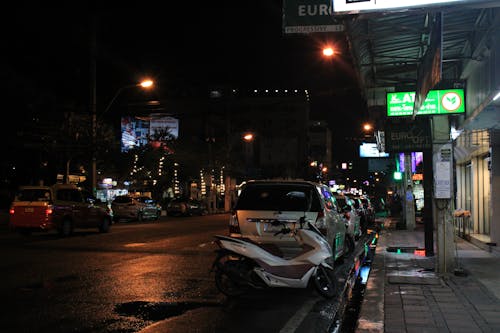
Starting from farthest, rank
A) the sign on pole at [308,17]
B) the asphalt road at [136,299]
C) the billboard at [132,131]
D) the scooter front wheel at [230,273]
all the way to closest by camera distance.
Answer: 1. the billboard at [132,131]
2. the sign on pole at [308,17]
3. the scooter front wheel at [230,273]
4. the asphalt road at [136,299]

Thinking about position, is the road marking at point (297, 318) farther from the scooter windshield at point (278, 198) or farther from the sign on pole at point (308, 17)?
the sign on pole at point (308, 17)

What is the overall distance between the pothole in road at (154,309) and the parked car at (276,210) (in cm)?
180

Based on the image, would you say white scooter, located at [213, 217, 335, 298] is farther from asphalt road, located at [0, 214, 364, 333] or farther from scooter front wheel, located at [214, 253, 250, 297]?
asphalt road, located at [0, 214, 364, 333]

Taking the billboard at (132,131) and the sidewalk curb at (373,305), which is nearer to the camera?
the sidewalk curb at (373,305)

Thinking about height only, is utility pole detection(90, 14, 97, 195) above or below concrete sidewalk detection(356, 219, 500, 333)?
above

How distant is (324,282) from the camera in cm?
835

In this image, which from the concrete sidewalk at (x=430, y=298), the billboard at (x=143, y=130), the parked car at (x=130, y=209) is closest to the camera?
the concrete sidewalk at (x=430, y=298)

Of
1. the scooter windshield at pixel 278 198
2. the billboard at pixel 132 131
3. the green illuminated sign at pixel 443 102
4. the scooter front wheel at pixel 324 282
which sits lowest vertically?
the scooter front wheel at pixel 324 282

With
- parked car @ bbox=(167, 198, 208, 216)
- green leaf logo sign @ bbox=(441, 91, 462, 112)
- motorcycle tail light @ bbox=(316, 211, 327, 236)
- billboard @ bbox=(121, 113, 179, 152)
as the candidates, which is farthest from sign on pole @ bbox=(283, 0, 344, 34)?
billboard @ bbox=(121, 113, 179, 152)

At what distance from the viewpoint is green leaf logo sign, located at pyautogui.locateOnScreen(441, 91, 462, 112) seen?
33.8 feet

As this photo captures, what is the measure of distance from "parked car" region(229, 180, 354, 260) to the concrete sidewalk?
1.52 metres

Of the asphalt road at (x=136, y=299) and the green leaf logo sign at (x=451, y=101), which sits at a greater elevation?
the green leaf logo sign at (x=451, y=101)

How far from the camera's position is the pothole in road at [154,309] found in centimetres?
723

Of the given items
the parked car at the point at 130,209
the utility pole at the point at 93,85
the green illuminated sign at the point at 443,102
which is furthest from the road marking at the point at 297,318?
the parked car at the point at 130,209
